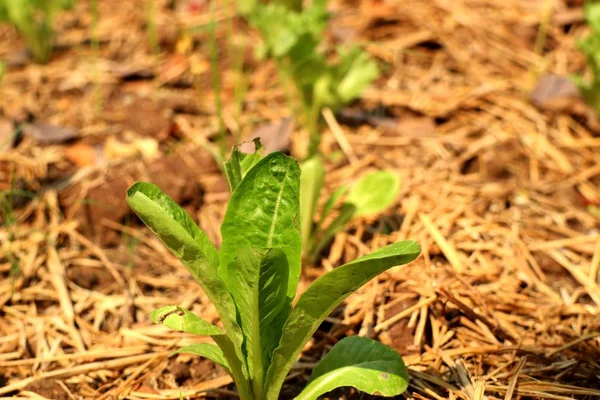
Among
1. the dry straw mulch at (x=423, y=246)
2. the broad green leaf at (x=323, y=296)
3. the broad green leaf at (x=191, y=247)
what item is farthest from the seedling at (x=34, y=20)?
the broad green leaf at (x=323, y=296)

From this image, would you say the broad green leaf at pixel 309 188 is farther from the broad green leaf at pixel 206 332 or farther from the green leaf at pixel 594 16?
the green leaf at pixel 594 16

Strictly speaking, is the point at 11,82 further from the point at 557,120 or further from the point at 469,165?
the point at 557,120

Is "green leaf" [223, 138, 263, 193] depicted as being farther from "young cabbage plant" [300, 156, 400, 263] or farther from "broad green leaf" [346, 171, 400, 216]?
"broad green leaf" [346, 171, 400, 216]

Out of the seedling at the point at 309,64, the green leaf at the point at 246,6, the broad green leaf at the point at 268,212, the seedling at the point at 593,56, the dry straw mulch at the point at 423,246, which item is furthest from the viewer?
the green leaf at the point at 246,6

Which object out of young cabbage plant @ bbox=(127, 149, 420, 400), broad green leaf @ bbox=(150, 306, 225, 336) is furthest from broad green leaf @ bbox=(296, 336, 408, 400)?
broad green leaf @ bbox=(150, 306, 225, 336)

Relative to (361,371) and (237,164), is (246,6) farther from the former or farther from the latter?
(361,371)
